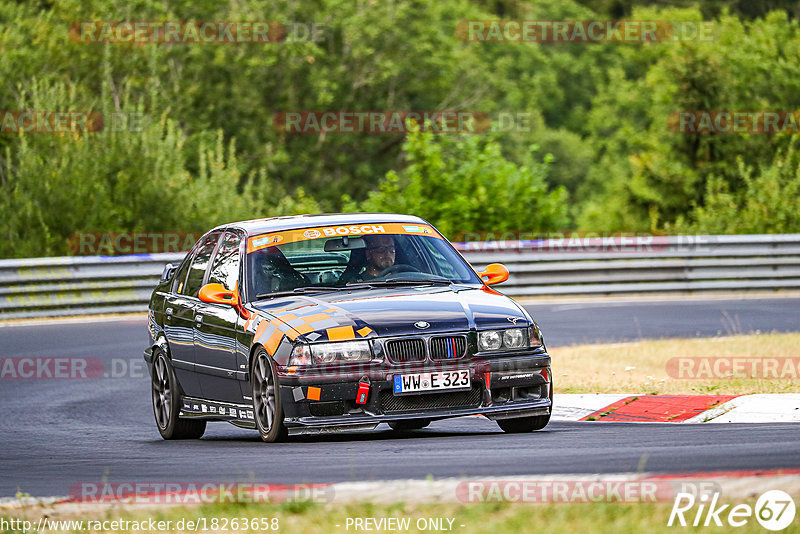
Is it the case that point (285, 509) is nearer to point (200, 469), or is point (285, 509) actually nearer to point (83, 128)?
point (200, 469)

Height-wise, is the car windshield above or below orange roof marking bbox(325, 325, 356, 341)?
above

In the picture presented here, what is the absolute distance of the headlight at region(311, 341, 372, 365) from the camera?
8570 millimetres

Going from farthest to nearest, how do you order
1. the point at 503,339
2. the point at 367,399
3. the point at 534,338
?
the point at 534,338
the point at 503,339
the point at 367,399

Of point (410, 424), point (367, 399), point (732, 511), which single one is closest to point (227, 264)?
point (410, 424)

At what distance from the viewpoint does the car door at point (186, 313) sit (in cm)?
1027

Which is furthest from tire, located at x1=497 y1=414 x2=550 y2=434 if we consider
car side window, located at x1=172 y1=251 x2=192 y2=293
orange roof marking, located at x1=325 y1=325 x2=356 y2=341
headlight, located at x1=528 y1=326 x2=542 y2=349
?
car side window, located at x1=172 y1=251 x2=192 y2=293

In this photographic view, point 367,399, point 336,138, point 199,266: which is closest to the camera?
point 367,399

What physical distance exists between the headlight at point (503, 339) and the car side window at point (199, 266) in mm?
2661

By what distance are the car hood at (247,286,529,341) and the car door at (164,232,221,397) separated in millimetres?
1061

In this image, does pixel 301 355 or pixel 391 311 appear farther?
pixel 391 311

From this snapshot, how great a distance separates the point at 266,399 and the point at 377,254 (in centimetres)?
157

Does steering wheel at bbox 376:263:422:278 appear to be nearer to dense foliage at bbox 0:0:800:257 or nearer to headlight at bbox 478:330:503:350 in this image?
headlight at bbox 478:330:503:350

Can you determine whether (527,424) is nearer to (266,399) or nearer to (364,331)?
(364,331)

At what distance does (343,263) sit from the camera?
9.95m
